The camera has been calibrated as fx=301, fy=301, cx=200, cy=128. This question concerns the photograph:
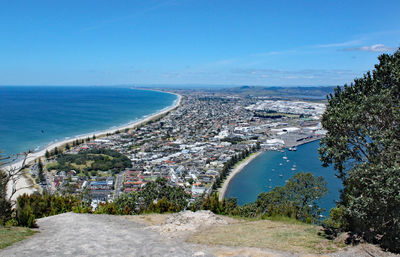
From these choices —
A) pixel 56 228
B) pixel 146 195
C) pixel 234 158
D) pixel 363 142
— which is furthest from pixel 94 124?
pixel 363 142

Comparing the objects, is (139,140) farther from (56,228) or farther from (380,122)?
(380,122)

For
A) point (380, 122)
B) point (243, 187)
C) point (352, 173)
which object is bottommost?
point (243, 187)

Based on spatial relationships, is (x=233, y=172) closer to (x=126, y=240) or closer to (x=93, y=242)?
(x=126, y=240)

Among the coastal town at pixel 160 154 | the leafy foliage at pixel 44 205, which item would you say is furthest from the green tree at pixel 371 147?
the coastal town at pixel 160 154

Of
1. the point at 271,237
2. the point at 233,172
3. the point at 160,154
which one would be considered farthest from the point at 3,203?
the point at 160,154

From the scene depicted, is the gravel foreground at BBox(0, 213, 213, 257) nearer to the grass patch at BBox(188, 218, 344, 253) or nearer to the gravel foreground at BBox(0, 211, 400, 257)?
the gravel foreground at BBox(0, 211, 400, 257)

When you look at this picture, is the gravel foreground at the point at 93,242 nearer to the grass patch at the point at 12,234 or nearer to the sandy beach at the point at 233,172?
the grass patch at the point at 12,234
